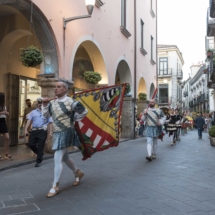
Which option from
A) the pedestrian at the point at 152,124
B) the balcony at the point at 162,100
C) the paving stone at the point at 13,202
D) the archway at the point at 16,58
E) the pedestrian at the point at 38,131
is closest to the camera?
the paving stone at the point at 13,202

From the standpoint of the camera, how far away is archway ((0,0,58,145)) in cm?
979

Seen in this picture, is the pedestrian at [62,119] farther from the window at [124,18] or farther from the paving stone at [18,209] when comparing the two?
the window at [124,18]

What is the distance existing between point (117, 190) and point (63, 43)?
6325mm

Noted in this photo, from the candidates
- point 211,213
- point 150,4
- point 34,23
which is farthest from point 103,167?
point 150,4

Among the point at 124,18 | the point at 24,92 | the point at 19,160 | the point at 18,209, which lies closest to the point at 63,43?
the point at 24,92

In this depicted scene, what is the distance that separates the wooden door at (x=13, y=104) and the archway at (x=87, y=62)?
3050 mm

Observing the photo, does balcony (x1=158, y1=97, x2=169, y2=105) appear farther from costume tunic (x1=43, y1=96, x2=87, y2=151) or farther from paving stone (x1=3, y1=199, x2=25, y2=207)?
paving stone (x1=3, y1=199, x2=25, y2=207)

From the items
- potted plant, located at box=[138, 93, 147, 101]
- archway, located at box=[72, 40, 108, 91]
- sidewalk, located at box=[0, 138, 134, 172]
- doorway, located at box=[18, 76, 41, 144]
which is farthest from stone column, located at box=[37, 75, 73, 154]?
potted plant, located at box=[138, 93, 147, 101]

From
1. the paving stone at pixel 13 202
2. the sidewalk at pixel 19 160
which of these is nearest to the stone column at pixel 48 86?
the sidewalk at pixel 19 160

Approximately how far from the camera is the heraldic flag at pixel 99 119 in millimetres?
5836

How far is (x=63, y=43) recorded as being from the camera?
33.6 feet

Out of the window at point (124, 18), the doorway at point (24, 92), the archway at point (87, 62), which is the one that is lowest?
the doorway at point (24, 92)

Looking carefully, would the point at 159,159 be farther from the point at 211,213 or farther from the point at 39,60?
the point at 211,213

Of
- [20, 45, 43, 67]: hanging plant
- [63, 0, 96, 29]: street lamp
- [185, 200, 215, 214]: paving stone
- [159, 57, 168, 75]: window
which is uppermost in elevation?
[159, 57, 168, 75]: window
